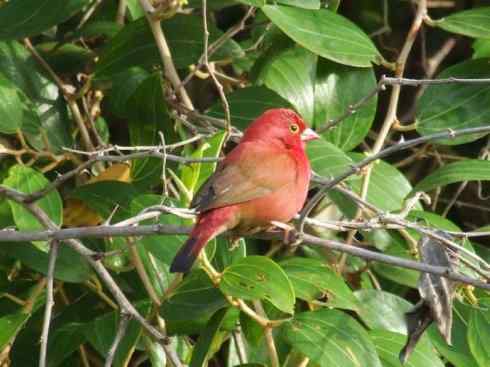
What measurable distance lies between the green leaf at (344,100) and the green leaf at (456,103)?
231 mm

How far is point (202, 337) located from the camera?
4.12m

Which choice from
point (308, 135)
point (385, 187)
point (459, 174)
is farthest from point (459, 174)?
point (308, 135)

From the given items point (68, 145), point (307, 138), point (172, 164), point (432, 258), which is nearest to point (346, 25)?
point (307, 138)

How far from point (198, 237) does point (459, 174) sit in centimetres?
110

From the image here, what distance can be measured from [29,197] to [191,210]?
54cm

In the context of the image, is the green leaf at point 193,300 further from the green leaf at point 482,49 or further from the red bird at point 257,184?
the green leaf at point 482,49

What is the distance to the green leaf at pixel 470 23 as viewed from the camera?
194 inches

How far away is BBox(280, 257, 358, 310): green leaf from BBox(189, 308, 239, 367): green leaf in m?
0.25

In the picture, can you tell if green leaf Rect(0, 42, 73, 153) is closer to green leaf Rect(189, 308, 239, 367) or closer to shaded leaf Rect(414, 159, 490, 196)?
green leaf Rect(189, 308, 239, 367)

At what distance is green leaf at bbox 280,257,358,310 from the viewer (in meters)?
4.06

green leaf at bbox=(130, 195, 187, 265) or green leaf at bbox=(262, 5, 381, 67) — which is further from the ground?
green leaf at bbox=(262, 5, 381, 67)

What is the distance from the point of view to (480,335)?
3.98 m

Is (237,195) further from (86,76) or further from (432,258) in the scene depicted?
(86,76)

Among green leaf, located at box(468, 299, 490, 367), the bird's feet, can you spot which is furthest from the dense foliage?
the bird's feet
